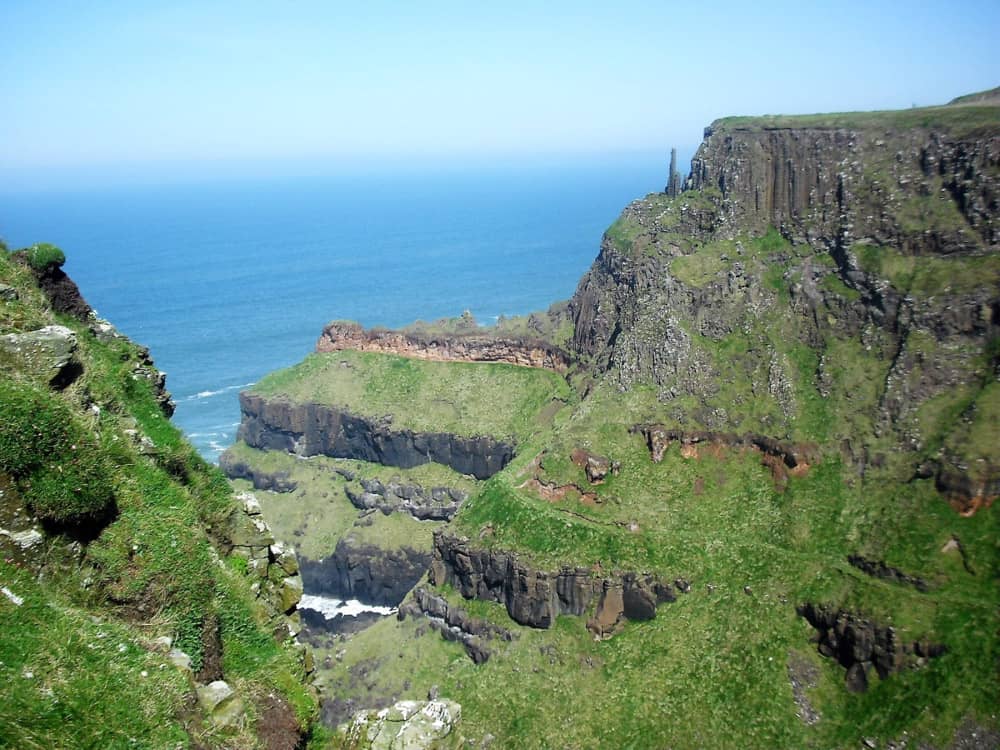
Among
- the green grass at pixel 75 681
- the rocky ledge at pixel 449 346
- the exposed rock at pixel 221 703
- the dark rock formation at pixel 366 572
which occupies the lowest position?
the dark rock formation at pixel 366 572

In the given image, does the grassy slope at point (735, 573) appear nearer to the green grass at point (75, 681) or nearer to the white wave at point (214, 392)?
the green grass at point (75, 681)

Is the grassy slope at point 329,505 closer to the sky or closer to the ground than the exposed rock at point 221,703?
closer to the ground

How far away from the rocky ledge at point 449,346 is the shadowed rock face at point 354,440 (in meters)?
9.94

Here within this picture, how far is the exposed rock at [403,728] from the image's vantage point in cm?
1602

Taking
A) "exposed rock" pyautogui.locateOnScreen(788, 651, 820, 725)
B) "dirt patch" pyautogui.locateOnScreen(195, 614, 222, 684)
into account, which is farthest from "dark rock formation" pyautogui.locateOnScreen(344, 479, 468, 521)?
"dirt patch" pyautogui.locateOnScreen(195, 614, 222, 684)

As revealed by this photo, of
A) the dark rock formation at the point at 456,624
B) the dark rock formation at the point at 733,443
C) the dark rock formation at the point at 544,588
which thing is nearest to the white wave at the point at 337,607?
the dark rock formation at the point at 456,624

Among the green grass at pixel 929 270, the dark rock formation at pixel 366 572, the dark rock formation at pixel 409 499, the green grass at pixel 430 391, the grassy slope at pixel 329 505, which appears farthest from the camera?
the green grass at pixel 430 391

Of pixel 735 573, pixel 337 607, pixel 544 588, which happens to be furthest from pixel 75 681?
pixel 337 607

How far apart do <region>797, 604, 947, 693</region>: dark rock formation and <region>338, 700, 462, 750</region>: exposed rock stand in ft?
114

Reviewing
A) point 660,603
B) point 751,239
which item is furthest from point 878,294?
point 660,603

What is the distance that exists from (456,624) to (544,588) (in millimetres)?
7782

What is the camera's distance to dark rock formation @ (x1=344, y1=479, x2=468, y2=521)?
75775 mm

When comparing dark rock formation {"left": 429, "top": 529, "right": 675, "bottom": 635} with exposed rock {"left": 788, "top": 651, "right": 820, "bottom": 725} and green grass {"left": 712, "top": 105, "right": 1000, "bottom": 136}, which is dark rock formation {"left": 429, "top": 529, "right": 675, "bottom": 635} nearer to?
exposed rock {"left": 788, "top": 651, "right": 820, "bottom": 725}

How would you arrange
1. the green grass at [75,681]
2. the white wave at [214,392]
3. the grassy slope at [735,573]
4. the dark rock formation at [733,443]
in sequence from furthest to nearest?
1. the white wave at [214,392]
2. the dark rock formation at [733,443]
3. the grassy slope at [735,573]
4. the green grass at [75,681]
